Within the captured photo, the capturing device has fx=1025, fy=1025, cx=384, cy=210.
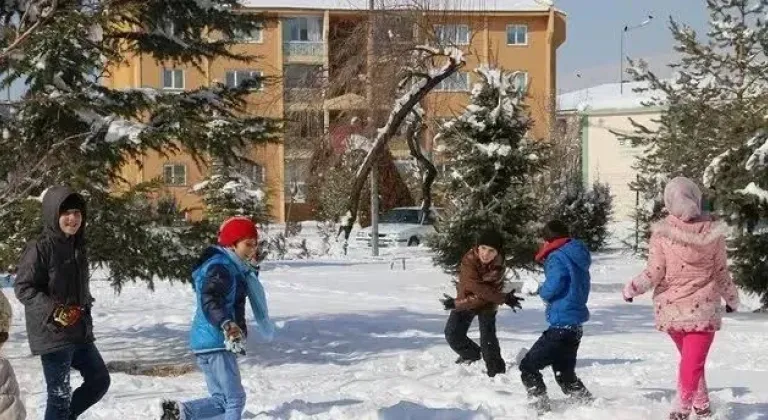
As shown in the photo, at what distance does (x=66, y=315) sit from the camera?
20.6 ft

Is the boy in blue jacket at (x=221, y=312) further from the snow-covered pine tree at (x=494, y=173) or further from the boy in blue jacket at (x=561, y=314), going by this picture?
the snow-covered pine tree at (x=494, y=173)

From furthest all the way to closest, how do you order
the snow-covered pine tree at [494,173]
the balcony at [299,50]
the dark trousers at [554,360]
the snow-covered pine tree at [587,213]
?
1. the balcony at [299,50]
2. the snow-covered pine tree at [587,213]
3. the snow-covered pine tree at [494,173]
4. the dark trousers at [554,360]

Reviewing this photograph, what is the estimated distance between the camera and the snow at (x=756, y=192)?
15586mm

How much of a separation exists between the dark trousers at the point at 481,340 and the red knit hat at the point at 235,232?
3316mm

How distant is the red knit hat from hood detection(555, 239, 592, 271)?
239 centimetres

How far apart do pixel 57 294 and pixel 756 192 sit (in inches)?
476

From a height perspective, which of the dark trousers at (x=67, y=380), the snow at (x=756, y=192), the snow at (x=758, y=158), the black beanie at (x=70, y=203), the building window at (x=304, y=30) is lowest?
the dark trousers at (x=67, y=380)

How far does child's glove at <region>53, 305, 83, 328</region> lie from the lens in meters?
6.25

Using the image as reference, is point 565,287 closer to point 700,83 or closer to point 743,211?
point 743,211

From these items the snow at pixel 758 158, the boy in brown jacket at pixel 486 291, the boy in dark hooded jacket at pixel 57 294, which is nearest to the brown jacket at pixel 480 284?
the boy in brown jacket at pixel 486 291

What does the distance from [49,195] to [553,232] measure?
3576mm

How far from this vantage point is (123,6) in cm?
1006

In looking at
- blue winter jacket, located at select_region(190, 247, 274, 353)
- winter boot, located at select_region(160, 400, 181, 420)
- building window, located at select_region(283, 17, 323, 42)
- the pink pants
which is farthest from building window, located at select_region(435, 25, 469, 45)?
building window, located at select_region(283, 17, 323, 42)

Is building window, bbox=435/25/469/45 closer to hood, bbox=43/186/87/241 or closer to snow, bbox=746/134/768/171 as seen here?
snow, bbox=746/134/768/171
